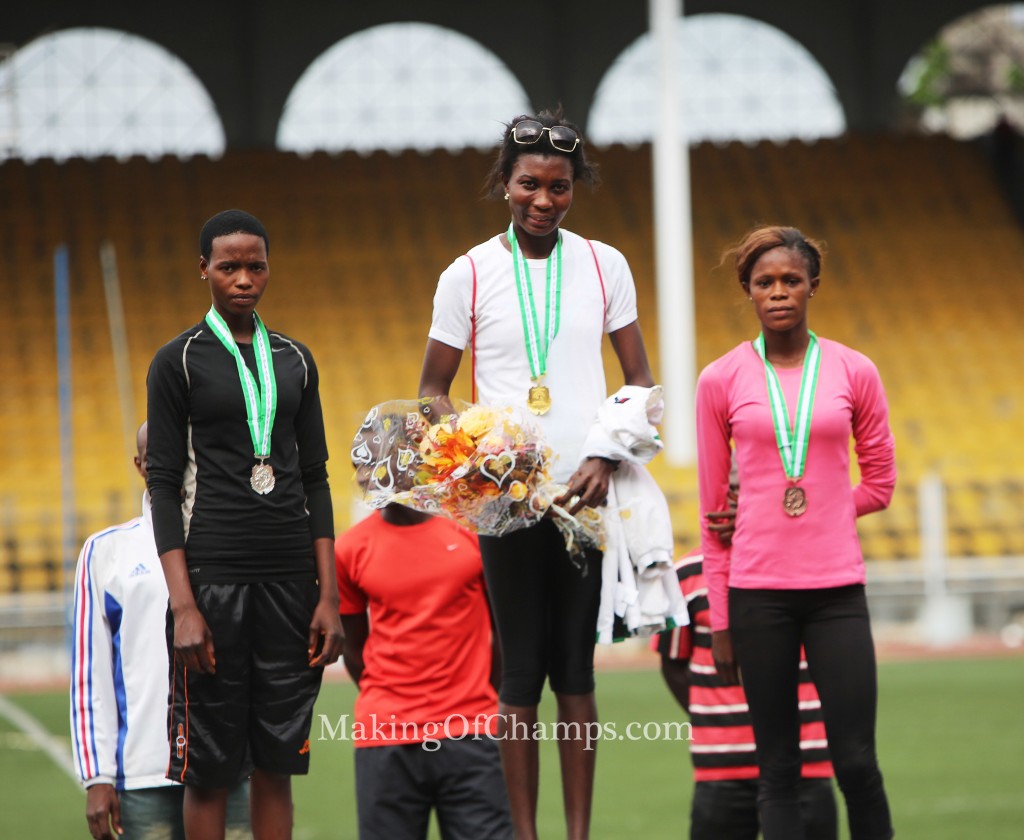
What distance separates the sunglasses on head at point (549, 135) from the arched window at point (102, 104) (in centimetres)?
1946

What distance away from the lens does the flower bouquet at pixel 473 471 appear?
139 inches

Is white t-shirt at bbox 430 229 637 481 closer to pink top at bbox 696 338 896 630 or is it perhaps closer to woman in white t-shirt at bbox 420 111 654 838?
woman in white t-shirt at bbox 420 111 654 838

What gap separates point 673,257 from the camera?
1312cm

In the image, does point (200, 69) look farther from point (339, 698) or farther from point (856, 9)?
point (339, 698)

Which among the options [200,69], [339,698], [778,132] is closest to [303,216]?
[200,69]

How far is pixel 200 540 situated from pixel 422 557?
99 cm

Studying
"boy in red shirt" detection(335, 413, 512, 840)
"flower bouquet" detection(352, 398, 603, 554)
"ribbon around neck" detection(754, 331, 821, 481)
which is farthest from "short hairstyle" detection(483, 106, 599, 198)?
"boy in red shirt" detection(335, 413, 512, 840)

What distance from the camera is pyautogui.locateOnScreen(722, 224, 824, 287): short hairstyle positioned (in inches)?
149

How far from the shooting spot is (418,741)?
13.8 ft

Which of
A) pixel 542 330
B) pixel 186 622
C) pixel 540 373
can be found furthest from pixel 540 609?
pixel 186 622

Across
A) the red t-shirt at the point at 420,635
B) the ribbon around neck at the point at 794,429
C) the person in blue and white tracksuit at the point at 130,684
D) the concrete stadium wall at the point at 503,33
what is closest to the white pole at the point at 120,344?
the concrete stadium wall at the point at 503,33

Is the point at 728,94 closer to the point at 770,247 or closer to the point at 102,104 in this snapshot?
the point at 102,104

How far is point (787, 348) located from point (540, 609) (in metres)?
0.86

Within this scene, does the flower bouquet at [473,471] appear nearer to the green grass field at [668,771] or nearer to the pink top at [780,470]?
the pink top at [780,470]
